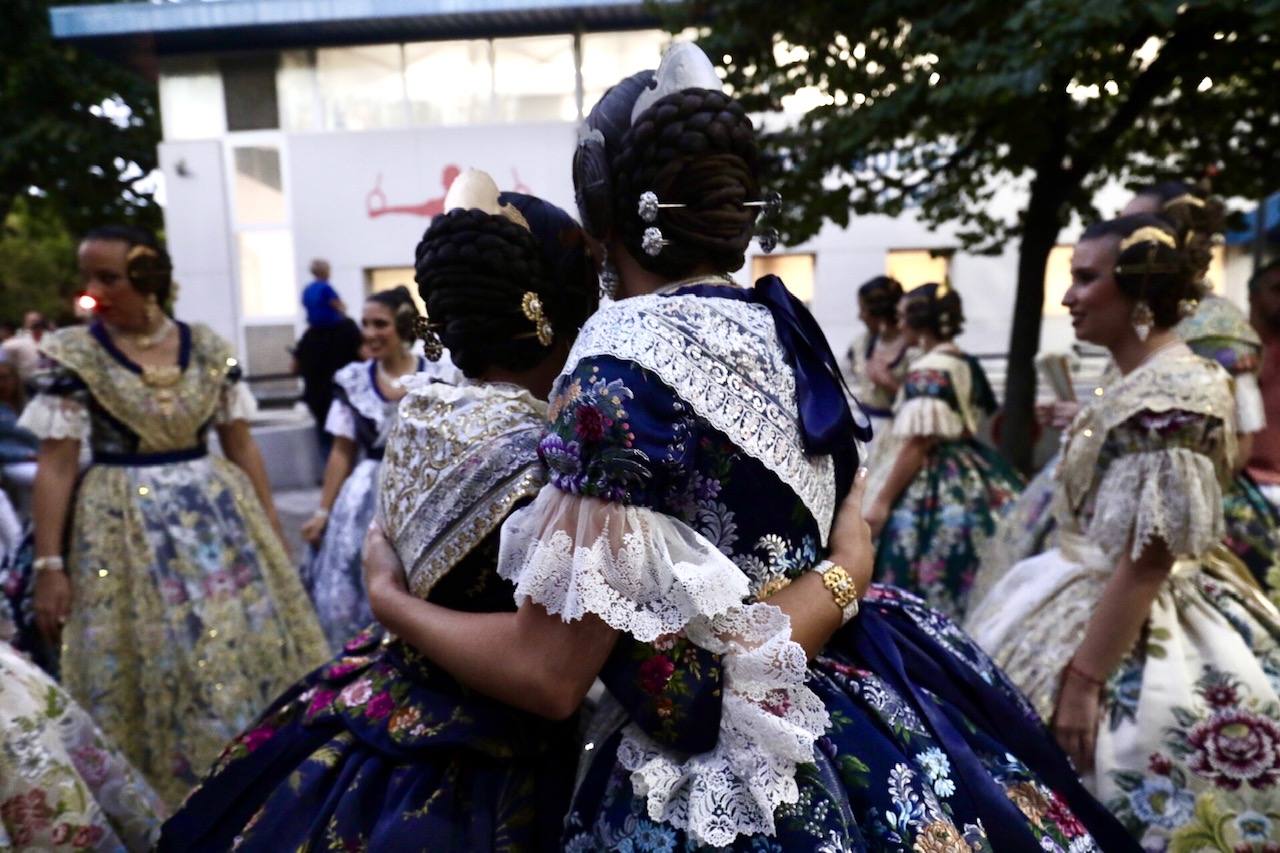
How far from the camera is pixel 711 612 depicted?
128 cm

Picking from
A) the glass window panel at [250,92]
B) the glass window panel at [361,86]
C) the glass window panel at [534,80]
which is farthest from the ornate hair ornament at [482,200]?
the glass window panel at [250,92]

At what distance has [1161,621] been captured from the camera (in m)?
2.40

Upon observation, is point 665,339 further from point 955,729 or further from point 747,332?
point 955,729

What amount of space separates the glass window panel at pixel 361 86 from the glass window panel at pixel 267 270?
213 cm

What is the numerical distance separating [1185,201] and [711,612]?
2397mm

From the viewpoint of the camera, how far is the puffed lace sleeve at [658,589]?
4.20ft

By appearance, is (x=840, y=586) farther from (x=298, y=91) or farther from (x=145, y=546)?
(x=298, y=91)

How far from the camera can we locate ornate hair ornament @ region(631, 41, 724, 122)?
4.85 feet

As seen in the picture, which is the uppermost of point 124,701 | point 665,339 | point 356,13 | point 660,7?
point 356,13

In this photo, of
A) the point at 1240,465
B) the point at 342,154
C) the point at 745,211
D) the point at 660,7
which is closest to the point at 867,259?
the point at 342,154

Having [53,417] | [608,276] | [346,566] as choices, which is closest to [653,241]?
[608,276]

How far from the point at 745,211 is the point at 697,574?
0.57m

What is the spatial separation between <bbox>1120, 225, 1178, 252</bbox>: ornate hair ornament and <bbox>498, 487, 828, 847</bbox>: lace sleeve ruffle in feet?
5.38

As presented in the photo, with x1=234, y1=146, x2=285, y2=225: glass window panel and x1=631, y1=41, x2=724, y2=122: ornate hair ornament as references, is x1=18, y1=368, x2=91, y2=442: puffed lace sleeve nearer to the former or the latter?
x1=631, y1=41, x2=724, y2=122: ornate hair ornament
